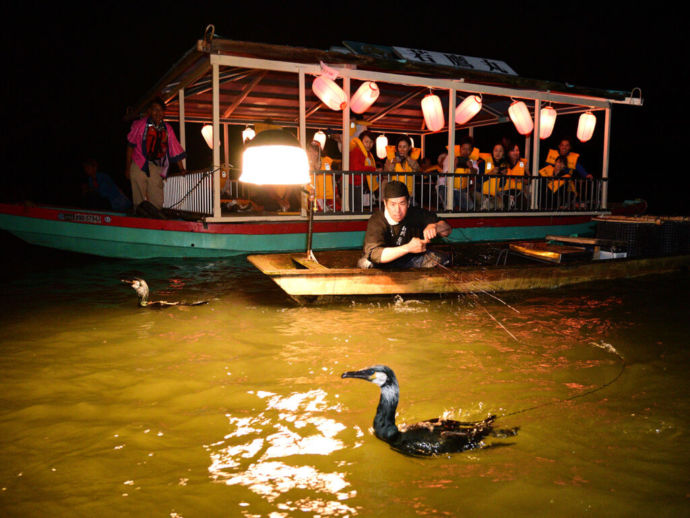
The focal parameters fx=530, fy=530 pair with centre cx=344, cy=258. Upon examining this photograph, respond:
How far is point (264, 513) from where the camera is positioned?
2.51 metres

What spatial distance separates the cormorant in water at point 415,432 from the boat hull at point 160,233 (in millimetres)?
7575

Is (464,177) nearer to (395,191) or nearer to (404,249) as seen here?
(395,191)

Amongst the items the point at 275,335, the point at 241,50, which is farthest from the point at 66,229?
the point at 275,335

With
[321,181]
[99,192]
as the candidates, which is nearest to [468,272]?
[321,181]

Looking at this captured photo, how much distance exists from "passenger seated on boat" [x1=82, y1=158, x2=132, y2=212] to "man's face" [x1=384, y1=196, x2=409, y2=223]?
8.58 meters

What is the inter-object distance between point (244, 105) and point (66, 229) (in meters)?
5.77

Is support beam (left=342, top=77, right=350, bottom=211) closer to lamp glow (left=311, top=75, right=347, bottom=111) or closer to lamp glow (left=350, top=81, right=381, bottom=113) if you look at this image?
lamp glow (left=311, top=75, right=347, bottom=111)

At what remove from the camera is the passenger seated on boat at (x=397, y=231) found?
6.13 m

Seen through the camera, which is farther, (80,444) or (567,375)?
(567,375)

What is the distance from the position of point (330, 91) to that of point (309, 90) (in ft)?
7.25

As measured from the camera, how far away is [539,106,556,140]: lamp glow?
13719mm

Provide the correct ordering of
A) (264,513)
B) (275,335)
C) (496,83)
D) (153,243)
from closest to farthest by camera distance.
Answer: (264,513) → (275,335) → (153,243) → (496,83)

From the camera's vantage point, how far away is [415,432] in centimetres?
313

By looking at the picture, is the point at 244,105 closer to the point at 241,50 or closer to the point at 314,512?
the point at 241,50
